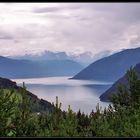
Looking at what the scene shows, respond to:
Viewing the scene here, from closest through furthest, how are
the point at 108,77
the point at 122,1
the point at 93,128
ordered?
the point at 122,1 → the point at 93,128 → the point at 108,77

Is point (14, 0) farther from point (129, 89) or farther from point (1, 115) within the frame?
point (129, 89)

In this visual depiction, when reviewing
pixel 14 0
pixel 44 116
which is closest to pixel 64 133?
pixel 44 116

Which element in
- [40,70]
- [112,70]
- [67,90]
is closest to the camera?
[67,90]

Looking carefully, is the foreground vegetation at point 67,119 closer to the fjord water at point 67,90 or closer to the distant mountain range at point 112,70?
the fjord water at point 67,90

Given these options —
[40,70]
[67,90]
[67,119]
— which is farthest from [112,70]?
[67,119]

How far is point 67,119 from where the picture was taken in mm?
8461

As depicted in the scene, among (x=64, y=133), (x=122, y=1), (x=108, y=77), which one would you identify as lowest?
(x=64, y=133)

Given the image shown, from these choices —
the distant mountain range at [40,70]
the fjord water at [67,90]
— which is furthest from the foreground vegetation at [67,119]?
the distant mountain range at [40,70]

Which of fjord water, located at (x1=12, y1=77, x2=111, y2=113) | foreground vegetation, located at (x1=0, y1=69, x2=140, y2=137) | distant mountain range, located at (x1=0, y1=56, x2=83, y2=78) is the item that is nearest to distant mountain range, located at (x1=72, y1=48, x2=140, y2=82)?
distant mountain range, located at (x1=0, y1=56, x2=83, y2=78)

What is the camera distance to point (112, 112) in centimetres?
1092

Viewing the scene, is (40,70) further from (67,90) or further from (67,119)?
(67,119)

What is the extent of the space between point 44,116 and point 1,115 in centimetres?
236

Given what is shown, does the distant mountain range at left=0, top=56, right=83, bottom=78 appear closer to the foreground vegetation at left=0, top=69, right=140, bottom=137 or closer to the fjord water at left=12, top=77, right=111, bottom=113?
the fjord water at left=12, top=77, right=111, bottom=113

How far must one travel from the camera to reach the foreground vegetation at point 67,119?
8.08 meters
